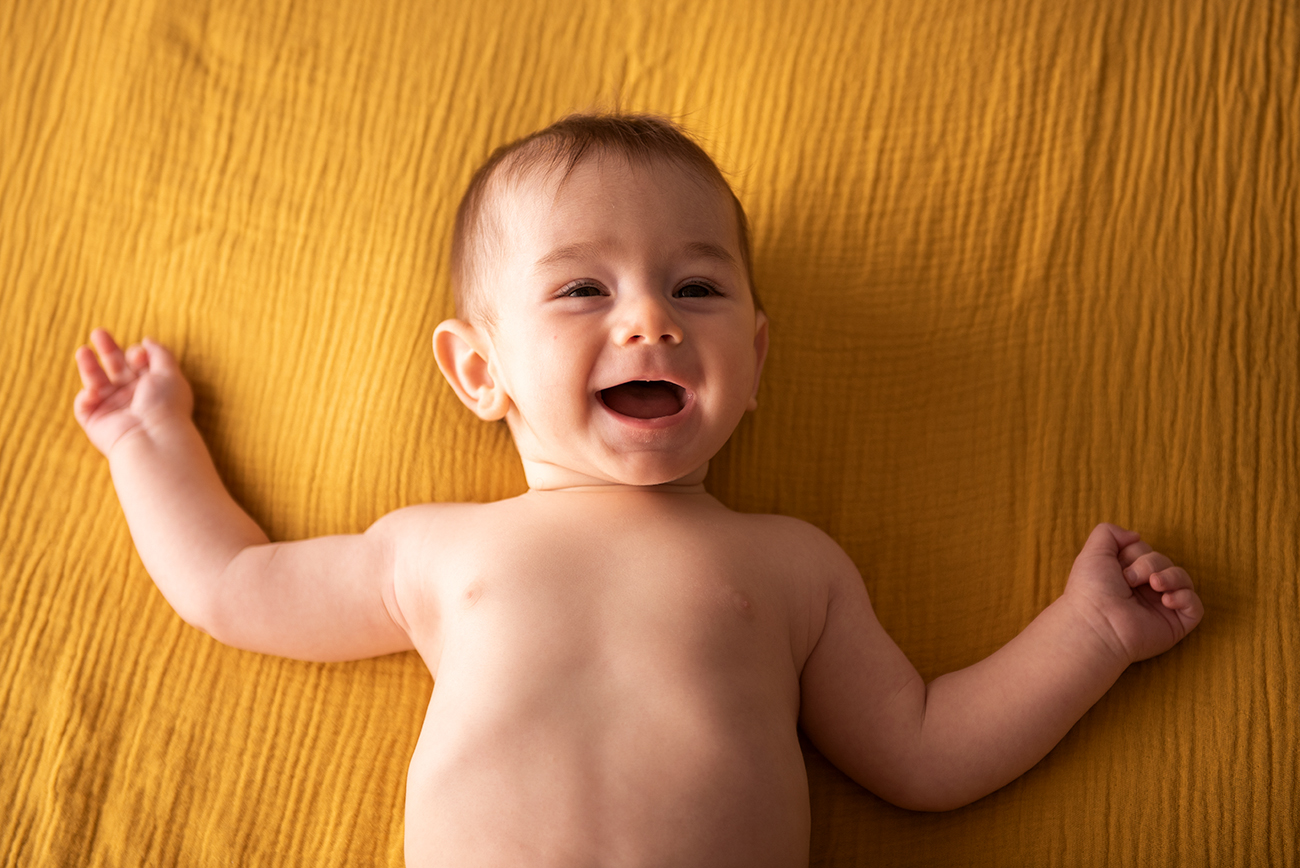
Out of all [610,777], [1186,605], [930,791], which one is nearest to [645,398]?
[610,777]

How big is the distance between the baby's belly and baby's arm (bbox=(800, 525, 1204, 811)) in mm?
119

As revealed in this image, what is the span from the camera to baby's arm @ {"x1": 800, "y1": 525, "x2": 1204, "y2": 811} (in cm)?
109

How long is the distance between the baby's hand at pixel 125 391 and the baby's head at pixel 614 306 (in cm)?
42

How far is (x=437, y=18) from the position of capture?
1.47m

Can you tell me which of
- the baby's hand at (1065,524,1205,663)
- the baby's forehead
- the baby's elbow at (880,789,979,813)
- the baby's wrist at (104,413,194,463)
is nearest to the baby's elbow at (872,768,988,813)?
the baby's elbow at (880,789,979,813)

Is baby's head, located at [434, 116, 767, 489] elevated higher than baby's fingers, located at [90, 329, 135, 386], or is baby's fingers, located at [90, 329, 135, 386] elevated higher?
baby's head, located at [434, 116, 767, 489]

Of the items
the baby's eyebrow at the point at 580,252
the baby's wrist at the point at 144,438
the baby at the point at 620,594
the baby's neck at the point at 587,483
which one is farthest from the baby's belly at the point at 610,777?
the baby's wrist at the point at 144,438

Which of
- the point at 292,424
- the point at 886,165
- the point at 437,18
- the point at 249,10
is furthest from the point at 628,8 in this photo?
the point at 292,424

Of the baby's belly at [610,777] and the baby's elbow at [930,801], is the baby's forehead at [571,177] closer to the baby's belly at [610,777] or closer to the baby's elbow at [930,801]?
the baby's belly at [610,777]

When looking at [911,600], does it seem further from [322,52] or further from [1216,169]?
[322,52]

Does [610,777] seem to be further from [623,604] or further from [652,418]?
[652,418]

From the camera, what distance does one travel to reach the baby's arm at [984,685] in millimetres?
1089

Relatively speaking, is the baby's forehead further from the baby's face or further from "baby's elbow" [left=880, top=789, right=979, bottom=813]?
"baby's elbow" [left=880, top=789, right=979, bottom=813]

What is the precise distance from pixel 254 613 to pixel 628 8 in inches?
40.0
